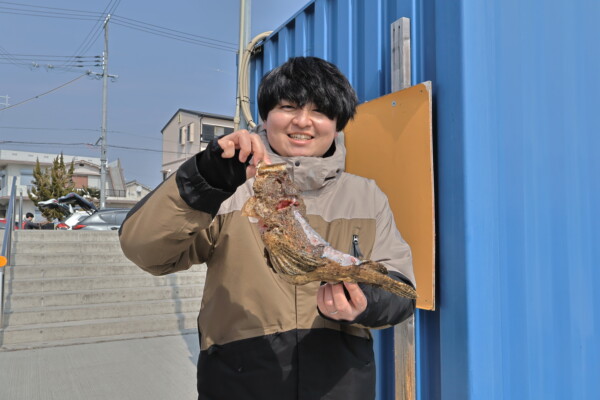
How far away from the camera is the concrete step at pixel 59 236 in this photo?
24.9 ft

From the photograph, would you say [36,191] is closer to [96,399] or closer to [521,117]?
[96,399]

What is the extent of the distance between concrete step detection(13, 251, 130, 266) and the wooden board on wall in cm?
637

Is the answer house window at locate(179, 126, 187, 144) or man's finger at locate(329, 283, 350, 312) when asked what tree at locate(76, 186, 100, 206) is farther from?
man's finger at locate(329, 283, 350, 312)

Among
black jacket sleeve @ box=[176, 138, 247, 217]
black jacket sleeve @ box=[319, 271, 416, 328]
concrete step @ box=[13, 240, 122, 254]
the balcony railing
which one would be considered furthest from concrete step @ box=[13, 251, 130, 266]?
the balcony railing

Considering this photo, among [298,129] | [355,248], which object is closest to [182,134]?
[298,129]

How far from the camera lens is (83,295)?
20.3 feet

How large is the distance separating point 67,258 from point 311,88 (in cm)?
689

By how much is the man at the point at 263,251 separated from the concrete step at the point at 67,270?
242 inches

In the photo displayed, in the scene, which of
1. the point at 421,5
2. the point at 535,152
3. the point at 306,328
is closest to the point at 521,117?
the point at 535,152

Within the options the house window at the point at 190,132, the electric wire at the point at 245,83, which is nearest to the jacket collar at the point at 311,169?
the electric wire at the point at 245,83

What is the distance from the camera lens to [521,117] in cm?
203

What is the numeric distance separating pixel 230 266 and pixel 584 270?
1847 millimetres

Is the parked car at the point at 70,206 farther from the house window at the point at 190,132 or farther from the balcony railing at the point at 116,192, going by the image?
the balcony railing at the point at 116,192

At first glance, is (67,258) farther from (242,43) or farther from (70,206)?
(70,206)
